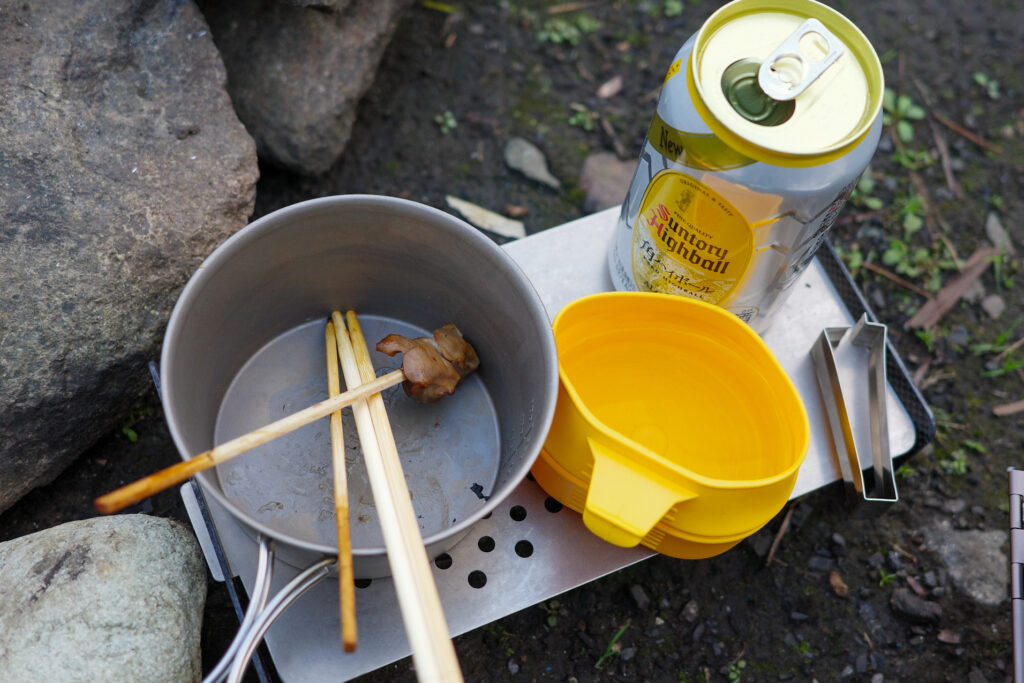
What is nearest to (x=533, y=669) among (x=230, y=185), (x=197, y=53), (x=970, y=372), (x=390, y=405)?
(x=390, y=405)

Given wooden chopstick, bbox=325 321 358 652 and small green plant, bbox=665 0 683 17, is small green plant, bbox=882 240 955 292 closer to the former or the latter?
small green plant, bbox=665 0 683 17

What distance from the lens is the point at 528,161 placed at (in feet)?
6.32

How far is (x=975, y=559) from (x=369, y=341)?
1267mm

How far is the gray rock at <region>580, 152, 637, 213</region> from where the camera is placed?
6.23 feet

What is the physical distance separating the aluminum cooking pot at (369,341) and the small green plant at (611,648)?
0.41 m

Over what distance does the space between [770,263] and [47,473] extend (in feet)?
4.15

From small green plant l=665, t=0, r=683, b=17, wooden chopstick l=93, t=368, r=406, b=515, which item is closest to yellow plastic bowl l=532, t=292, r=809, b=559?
wooden chopstick l=93, t=368, r=406, b=515

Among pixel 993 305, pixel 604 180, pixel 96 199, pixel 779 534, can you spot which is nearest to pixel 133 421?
pixel 96 199

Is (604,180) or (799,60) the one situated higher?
(799,60)

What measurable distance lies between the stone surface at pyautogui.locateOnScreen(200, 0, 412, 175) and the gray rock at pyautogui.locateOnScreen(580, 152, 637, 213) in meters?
0.60

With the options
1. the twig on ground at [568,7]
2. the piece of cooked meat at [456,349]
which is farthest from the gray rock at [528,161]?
the piece of cooked meat at [456,349]

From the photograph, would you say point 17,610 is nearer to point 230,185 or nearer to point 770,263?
point 230,185

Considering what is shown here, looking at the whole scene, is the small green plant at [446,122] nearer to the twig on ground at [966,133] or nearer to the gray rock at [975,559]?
the twig on ground at [966,133]

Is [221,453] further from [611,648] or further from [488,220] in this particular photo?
[488,220]
